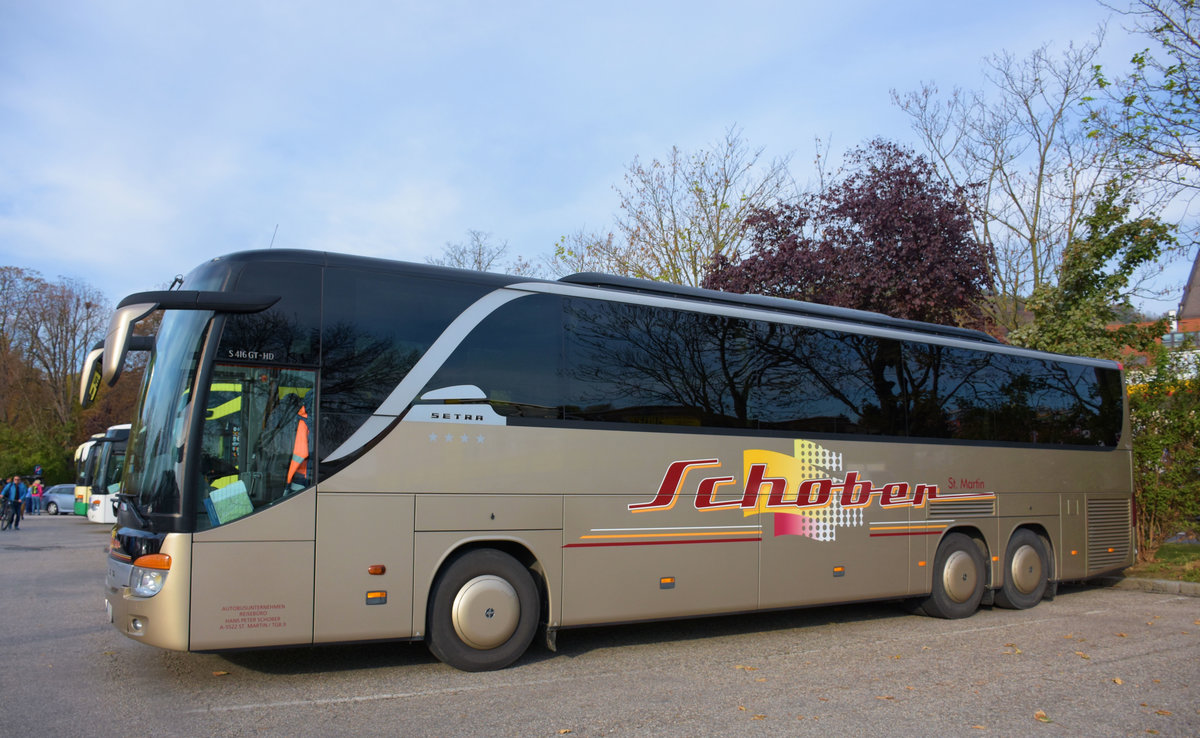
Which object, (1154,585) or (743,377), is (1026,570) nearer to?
(1154,585)

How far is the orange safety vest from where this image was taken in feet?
22.9

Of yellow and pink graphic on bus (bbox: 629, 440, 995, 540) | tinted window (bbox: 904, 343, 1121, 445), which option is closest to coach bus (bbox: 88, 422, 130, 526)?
yellow and pink graphic on bus (bbox: 629, 440, 995, 540)

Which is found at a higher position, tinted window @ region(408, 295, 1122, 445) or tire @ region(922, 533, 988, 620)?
tinted window @ region(408, 295, 1122, 445)

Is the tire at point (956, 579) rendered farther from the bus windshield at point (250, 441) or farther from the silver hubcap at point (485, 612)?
the bus windshield at point (250, 441)

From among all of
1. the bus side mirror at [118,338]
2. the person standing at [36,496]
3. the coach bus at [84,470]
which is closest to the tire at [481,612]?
the bus side mirror at [118,338]

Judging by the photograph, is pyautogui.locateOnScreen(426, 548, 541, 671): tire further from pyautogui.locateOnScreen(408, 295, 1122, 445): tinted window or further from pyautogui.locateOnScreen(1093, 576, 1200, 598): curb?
pyautogui.locateOnScreen(1093, 576, 1200, 598): curb

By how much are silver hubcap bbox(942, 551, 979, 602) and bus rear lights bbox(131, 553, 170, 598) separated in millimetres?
9002

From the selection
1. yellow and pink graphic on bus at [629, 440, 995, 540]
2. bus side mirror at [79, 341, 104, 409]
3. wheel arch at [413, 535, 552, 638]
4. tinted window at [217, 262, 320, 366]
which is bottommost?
wheel arch at [413, 535, 552, 638]

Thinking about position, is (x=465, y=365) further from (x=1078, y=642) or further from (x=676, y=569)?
(x=1078, y=642)

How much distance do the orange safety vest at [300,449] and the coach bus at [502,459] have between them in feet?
0.06

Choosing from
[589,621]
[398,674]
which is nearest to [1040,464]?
[589,621]

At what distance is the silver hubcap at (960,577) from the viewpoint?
11.3 metres

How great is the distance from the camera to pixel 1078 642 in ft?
30.9

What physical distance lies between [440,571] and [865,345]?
5.87 metres
